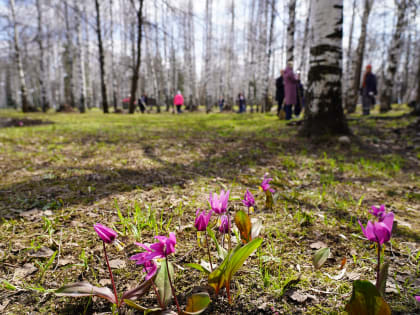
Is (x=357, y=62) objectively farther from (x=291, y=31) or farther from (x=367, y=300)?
(x=367, y=300)

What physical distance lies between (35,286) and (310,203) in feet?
7.17

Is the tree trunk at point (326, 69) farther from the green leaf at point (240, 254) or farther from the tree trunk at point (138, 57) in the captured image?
the tree trunk at point (138, 57)

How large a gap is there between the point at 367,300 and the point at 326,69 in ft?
16.0

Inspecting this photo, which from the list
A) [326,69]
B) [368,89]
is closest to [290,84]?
[326,69]

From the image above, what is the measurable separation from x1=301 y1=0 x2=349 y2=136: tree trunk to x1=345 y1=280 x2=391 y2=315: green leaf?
460 cm

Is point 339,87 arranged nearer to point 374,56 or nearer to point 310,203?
point 310,203

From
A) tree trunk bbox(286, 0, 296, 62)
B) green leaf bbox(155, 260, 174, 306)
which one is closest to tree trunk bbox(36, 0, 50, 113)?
tree trunk bbox(286, 0, 296, 62)

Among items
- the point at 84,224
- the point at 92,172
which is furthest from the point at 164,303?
the point at 92,172

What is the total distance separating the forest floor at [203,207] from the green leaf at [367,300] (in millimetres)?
328

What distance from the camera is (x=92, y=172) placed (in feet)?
10.6

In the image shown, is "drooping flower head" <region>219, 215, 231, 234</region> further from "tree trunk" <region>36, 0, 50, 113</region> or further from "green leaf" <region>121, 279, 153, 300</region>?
"tree trunk" <region>36, 0, 50, 113</region>

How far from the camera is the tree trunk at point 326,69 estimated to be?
4.70 m

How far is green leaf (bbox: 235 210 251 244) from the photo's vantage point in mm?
1362

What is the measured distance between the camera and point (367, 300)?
831 millimetres
